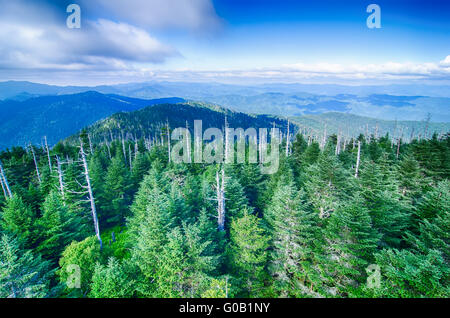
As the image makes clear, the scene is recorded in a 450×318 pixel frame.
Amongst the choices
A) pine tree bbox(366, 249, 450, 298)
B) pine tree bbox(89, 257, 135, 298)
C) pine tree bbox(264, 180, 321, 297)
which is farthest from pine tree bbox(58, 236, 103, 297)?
pine tree bbox(366, 249, 450, 298)

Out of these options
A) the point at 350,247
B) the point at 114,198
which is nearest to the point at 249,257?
the point at 350,247

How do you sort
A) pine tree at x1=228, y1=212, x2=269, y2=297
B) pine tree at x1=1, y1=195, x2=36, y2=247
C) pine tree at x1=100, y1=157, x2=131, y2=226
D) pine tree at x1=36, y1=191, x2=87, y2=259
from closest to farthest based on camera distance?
pine tree at x1=228, y1=212, x2=269, y2=297
pine tree at x1=1, y1=195, x2=36, y2=247
pine tree at x1=36, y1=191, x2=87, y2=259
pine tree at x1=100, y1=157, x2=131, y2=226

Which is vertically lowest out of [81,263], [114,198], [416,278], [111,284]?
[114,198]

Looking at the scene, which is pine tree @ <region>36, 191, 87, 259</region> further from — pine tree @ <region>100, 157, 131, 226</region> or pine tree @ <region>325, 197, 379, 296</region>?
pine tree @ <region>325, 197, 379, 296</region>

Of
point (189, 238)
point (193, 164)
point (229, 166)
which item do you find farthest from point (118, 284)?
point (193, 164)

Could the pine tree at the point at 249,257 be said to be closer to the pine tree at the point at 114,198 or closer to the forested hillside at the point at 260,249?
the forested hillside at the point at 260,249

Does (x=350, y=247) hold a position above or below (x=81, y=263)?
above

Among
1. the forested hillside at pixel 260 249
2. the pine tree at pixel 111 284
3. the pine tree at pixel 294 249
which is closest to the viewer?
the forested hillside at pixel 260 249

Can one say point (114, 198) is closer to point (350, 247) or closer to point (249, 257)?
point (249, 257)

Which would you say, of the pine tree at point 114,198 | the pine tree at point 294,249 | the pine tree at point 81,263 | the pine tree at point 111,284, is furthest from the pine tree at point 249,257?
the pine tree at point 114,198
